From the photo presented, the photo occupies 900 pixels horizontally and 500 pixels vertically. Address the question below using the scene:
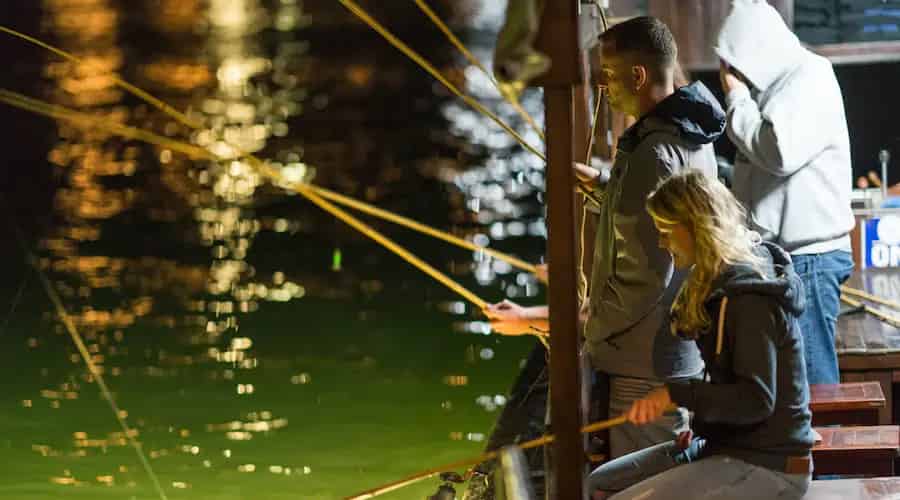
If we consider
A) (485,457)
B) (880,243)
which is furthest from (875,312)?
(485,457)

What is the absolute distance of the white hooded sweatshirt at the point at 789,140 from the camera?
6.18 meters

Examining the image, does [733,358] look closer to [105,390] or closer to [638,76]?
[638,76]

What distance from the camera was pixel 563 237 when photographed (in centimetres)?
409

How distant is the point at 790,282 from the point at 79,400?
1040cm

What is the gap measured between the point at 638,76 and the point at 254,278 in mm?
13707

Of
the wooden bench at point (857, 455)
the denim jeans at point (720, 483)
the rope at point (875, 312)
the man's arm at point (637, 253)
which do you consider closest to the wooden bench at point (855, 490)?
the denim jeans at point (720, 483)

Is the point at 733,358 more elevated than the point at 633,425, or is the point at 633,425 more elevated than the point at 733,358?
the point at 733,358

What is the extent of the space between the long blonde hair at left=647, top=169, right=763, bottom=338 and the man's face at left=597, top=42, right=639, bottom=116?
0.88 m

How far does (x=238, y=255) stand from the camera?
19.8 meters

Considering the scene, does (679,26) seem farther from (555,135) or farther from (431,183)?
(431,183)

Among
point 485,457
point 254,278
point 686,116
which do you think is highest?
point 254,278

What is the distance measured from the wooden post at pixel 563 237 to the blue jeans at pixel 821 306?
7.58ft

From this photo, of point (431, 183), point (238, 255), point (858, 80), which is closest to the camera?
point (858, 80)

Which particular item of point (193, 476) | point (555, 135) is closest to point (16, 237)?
point (193, 476)
